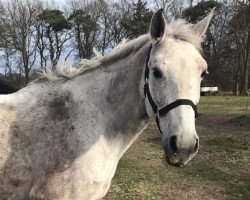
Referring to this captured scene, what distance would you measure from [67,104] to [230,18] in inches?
1688

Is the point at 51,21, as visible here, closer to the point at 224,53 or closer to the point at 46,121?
the point at 224,53

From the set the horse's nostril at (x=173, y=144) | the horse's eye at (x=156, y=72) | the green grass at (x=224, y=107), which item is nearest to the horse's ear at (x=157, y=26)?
the horse's eye at (x=156, y=72)

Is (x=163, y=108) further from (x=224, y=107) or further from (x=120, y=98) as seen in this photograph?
(x=224, y=107)

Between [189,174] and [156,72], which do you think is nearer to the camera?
[156,72]

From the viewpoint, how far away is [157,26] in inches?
144

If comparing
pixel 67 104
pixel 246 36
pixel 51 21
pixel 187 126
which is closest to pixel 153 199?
pixel 67 104

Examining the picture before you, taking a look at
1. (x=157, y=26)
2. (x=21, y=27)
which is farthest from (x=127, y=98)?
(x=21, y=27)

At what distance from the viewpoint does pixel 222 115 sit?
18.4 metres

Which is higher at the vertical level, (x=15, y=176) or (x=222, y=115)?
(x=15, y=176)

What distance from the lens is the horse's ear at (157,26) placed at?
3570 mm

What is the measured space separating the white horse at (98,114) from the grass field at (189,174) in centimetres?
347

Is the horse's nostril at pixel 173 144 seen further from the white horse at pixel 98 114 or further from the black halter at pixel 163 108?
the black halter at pixel 163 108

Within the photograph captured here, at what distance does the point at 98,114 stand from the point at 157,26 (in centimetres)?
106

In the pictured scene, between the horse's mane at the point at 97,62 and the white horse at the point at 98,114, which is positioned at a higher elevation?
the horse's mane at the point at 97,62
